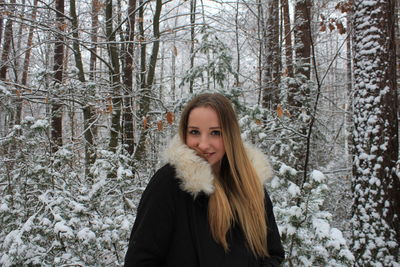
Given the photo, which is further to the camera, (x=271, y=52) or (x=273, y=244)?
(x=271, y=52)

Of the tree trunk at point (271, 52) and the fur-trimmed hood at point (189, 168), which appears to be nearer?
the fur-trimmed hood at point (189, 168)

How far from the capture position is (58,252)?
162 inches

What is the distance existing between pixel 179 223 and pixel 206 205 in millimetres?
187

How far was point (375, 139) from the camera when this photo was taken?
4.61 m

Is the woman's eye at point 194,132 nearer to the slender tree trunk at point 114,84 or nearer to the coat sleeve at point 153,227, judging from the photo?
the coat sleeve at point 153,227

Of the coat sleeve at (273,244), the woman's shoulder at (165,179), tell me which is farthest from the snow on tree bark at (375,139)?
the woman's shoulder at (165,179)

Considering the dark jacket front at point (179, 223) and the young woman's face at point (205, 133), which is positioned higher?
the young woman's face at point (205, 133)

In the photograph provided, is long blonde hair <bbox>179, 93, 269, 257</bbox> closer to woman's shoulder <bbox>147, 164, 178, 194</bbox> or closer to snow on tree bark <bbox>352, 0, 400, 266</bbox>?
woman's shoulder <bbox>147, 164, 178, 194</bbox>

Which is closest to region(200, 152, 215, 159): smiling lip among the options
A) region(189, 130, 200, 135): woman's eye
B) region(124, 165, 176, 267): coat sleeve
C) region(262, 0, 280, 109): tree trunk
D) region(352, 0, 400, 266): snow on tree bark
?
region(189, 130, 200, 135): woman's eye

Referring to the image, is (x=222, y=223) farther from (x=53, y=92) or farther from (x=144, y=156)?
(x=144, y=156)

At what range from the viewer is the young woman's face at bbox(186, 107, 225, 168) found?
1725 mm

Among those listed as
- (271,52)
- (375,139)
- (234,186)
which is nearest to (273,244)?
(234,186)

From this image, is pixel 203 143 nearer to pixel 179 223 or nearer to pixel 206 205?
pixel 206 205

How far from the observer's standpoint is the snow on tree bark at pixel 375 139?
14.5 ft
